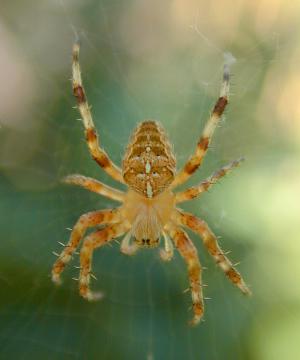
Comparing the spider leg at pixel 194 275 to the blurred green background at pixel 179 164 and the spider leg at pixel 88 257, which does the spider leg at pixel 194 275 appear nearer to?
A: the spider leg at pixel 88 257

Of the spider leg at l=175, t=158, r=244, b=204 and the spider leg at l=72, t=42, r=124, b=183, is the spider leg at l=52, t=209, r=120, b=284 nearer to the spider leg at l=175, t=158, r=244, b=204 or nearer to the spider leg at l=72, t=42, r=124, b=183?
the spider leg at l=72, t=42, r=124, b=183

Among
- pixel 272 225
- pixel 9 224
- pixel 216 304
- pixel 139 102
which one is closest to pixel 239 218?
pixel 272 225

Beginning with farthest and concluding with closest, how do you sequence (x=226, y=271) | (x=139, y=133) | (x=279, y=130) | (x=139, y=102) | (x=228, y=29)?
1. (x=279, y=130)
2. (x=228, y=29)
3. (x=139, y=102)
4. (x=226, y=271)
5. (x=139, y=133)

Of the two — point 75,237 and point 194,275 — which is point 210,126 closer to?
point 194,275

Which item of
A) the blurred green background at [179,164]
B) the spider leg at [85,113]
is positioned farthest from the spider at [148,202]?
the blurred green background at [179,164]

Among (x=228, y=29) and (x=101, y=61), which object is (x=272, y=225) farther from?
A: (x=101, y=61)

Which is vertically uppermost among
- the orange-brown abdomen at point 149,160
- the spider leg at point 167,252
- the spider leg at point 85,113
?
the spider leg at point 85,113

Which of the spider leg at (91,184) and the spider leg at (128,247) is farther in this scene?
the spider leg at (128,247)
